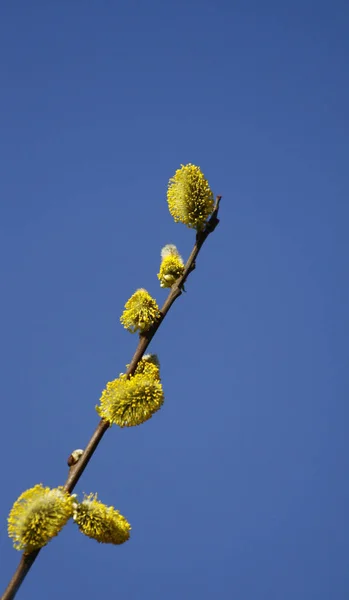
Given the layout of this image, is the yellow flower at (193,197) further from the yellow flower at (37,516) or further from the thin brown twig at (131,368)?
the yellow flower at (37,516)

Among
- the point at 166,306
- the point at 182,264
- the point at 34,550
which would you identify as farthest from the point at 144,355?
the point at 34,550

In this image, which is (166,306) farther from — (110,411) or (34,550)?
(34,550)

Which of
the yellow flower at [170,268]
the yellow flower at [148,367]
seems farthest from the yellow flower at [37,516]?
the yellow flower at [170,268]

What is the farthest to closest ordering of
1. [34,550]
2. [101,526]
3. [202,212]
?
[202,212] < [101,526] < [34,550]

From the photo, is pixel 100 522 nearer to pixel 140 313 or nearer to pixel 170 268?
pixel 140 313

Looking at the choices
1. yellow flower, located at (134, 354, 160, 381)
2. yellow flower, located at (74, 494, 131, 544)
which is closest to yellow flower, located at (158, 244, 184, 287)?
yellow flower, located at (134, 354, 160, 381)

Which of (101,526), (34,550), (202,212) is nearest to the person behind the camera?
(34,550)

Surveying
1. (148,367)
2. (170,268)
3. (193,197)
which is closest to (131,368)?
(148,367)
